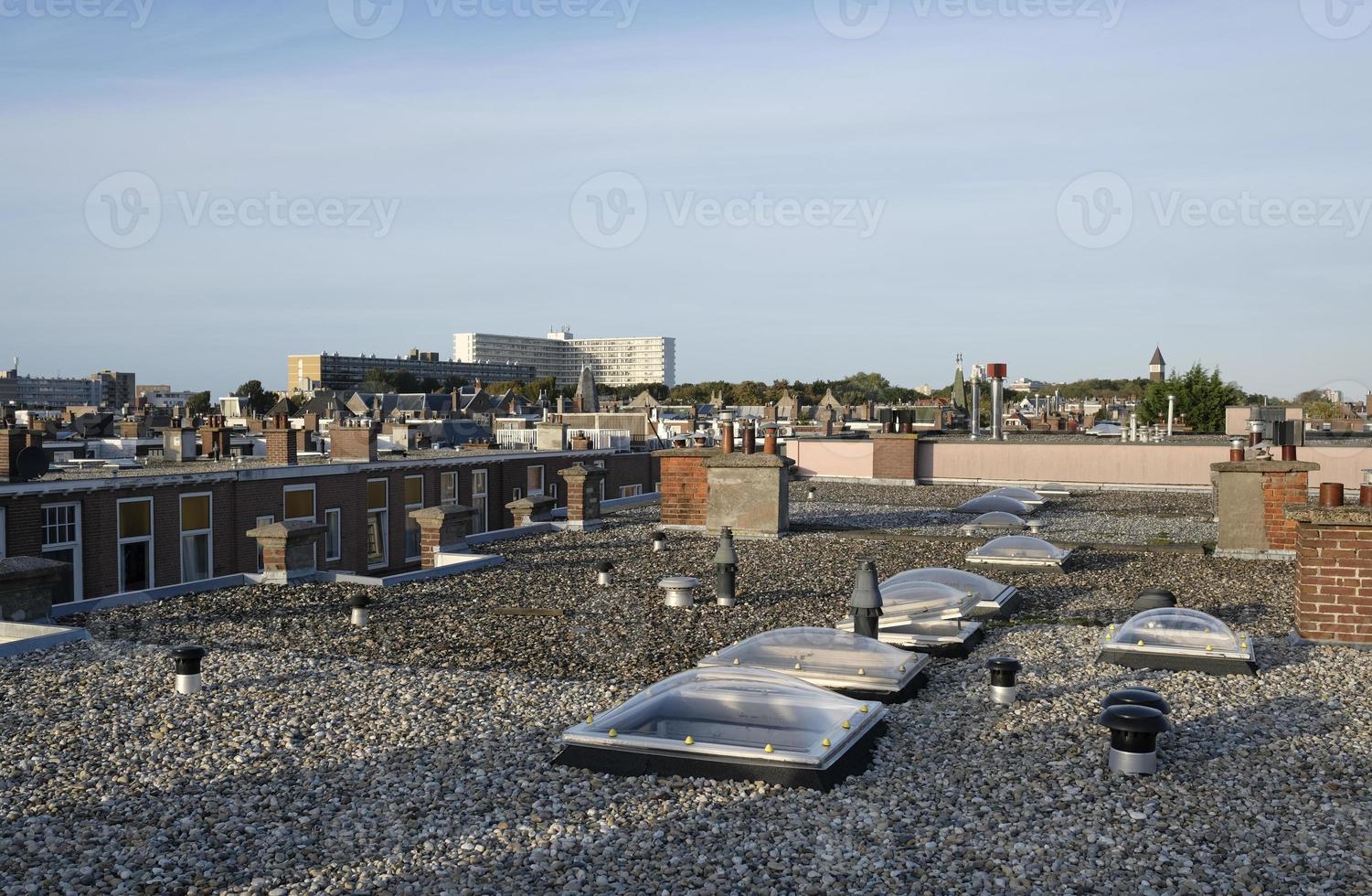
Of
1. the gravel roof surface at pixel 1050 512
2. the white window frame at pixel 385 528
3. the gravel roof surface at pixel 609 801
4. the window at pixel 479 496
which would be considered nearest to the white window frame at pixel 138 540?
the white window frame at pixel 385 528

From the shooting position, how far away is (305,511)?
92.1ft

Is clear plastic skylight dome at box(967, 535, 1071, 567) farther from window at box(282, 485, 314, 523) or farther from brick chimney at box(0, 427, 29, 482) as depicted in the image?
brick chimney at box(0, 427, 29, 482)

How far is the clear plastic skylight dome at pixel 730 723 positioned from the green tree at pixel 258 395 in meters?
124

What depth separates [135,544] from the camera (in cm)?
2394

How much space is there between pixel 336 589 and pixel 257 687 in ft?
16.3

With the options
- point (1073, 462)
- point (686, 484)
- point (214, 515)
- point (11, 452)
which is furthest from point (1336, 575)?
point (1073, 462)

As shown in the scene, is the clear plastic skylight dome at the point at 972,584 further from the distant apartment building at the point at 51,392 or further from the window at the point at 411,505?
the distant apartment building at the point at 51,392

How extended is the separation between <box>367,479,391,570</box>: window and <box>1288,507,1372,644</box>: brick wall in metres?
24.3

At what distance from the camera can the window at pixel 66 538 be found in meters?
22.2

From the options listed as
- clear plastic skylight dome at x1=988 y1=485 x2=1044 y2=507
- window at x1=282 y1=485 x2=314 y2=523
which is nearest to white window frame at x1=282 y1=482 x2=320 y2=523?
window at x1=282 y1=485 x2=314 y2=523

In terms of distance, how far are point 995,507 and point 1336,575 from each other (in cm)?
1480

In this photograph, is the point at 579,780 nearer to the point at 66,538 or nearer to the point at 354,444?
the point at 66,538

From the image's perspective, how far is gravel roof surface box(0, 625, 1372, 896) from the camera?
5371mm

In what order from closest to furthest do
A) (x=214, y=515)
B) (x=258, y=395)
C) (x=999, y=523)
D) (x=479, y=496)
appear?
1. (x=999, y=523)
2. (x=214, y=515)
3. (x=479, y=496)
4. (x=258, y=395)
